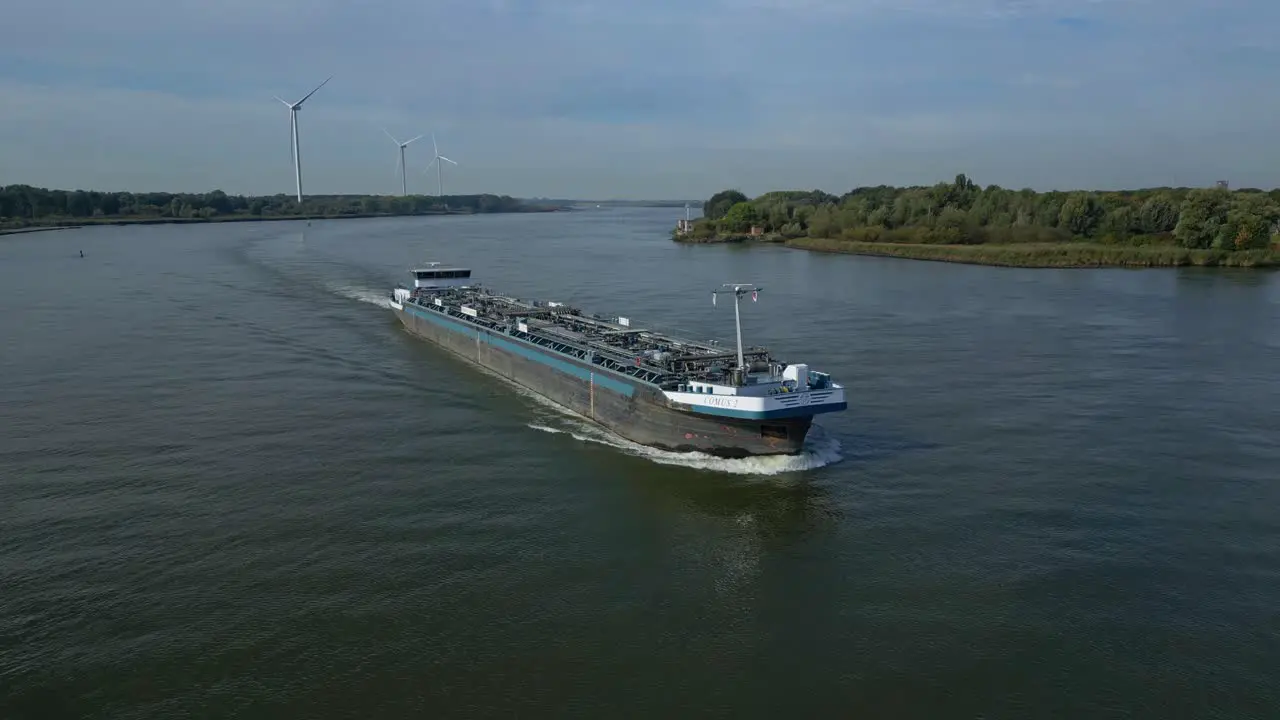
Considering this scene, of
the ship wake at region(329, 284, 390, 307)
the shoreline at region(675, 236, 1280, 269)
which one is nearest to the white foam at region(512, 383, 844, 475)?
the ship wake at region(329, 284, 390, 307)

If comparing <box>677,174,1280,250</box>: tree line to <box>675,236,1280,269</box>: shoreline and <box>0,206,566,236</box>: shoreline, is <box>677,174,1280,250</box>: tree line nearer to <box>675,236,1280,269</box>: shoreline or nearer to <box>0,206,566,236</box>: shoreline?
<box>675,236,1280,269</box>: shoreline

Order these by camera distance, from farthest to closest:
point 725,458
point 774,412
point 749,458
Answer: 1. point 725,458
2. point 749,458
3. point 774,412

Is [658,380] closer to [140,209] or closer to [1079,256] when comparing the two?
[1079,256]

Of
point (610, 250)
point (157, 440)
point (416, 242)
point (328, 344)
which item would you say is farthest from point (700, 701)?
point (416, 242)

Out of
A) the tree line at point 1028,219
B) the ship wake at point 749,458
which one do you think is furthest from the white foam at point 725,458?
the tree line at point 1028,219

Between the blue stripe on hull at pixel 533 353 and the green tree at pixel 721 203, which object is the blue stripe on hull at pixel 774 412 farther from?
the green tree at pixel 721 203

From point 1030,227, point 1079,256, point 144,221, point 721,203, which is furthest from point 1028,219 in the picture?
point 144,221

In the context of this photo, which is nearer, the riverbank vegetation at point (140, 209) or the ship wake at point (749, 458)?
the ship wake at point (749, 458)

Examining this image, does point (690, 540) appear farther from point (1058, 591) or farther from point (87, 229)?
point (87, 229)
